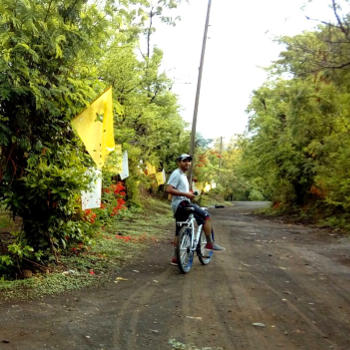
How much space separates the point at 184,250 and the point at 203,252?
956mm

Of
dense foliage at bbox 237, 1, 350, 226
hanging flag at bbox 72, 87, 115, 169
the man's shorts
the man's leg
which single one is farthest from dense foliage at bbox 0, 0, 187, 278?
dense foliage at bbox 237, 1, 350, 226

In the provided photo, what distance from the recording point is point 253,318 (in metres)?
4.86

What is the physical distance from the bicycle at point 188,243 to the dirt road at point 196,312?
21 cm

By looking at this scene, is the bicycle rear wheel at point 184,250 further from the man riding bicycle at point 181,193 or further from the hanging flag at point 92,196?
the hanging flag at point 92,196

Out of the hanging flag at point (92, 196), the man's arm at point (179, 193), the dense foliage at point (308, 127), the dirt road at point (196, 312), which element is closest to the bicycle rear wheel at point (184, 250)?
the dirt road at point (196, 312)

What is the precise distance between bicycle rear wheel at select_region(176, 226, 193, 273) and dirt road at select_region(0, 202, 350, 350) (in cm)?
16

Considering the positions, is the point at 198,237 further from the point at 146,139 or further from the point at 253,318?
the point at 146,139

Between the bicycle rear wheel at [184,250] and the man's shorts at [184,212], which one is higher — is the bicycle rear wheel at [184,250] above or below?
below

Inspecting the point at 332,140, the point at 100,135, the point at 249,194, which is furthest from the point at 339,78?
the point at 249,194

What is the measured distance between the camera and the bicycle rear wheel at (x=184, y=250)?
23.0ft

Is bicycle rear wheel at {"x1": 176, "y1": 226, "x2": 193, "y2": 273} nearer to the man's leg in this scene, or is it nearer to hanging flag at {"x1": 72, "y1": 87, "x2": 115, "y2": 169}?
the man's leg

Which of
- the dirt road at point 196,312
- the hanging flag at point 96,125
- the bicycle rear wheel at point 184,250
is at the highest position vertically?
the hanging flag at point 96,125

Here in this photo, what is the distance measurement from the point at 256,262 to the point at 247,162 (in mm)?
23839

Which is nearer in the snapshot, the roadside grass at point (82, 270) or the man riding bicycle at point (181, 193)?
the roadside grass at point (82, 270)
